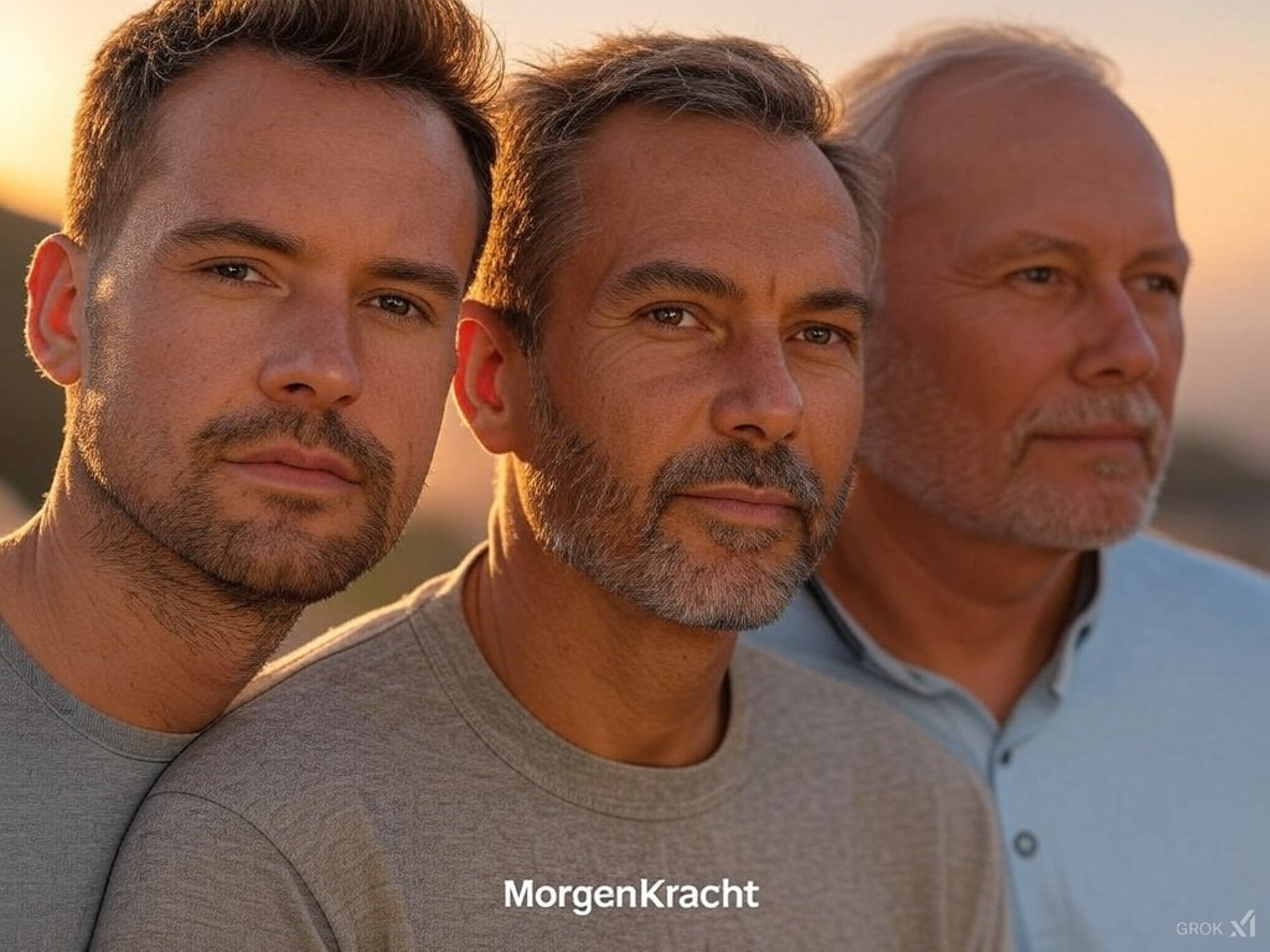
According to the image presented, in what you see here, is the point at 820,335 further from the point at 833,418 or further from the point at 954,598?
the point at 954,598

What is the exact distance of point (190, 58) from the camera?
2.67 metres

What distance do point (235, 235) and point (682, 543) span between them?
862 millimetres

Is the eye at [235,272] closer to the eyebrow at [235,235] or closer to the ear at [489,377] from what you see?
the eyebrow at [235,235]

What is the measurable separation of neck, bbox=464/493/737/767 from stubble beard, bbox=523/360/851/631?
0.07 m

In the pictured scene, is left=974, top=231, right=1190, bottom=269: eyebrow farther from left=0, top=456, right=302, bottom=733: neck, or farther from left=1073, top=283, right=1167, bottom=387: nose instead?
left=0, top=456, right=302, bottom=733: neck

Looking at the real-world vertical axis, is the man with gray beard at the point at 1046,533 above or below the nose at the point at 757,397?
below

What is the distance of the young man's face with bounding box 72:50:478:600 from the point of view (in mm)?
2504

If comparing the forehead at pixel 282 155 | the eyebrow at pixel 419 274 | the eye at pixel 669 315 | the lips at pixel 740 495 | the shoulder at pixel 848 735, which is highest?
the forehead at pixel 282 155

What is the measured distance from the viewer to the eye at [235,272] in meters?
2.54

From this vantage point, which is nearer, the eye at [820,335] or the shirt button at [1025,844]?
the eye at [820,335]

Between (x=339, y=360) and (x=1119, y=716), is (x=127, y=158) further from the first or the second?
(x=1119, y=716)

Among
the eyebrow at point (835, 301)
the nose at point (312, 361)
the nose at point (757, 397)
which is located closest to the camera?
the nose at point (312, 361)

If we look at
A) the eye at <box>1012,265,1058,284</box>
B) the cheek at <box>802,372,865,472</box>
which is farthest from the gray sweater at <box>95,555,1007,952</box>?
the eye at <box>1012,265,1058,284</box>

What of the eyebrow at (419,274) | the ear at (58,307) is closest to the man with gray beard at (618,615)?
the eyebrow at (419,274)
